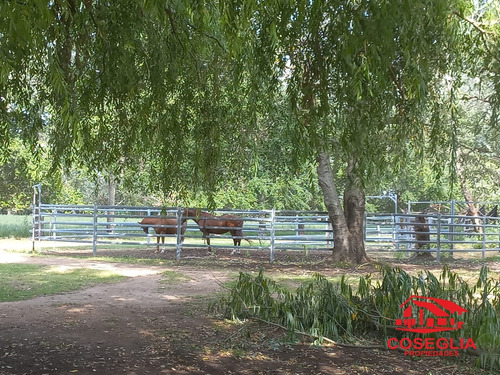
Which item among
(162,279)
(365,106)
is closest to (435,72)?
(365,106)

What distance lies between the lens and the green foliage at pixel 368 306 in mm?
4055

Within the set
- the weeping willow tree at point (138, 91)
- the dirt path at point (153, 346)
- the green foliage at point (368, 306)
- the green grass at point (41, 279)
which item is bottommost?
the dirt path at point (153, 346)

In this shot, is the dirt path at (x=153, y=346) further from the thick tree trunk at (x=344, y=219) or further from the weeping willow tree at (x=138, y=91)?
the thick tree trunk at (x=344, y=219)

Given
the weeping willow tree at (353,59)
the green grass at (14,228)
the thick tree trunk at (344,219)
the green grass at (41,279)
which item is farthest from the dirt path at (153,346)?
the green grass at (14,228)

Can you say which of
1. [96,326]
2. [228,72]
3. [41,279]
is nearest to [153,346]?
[96,326]

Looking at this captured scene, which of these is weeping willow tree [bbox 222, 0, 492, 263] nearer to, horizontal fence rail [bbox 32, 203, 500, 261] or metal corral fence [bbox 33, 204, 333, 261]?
horizontal fence rail [bbox 32, 203, 500, 261]

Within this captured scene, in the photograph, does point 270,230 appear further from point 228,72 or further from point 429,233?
point 228,72

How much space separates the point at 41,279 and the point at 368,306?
5.59 m

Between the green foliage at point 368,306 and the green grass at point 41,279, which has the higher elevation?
the green foliage at point 368,306

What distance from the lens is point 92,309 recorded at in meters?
5.98

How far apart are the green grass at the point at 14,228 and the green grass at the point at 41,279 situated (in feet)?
30.4

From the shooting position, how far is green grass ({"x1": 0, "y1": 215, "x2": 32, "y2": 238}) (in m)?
18.7

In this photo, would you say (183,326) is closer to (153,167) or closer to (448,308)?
(153,167)

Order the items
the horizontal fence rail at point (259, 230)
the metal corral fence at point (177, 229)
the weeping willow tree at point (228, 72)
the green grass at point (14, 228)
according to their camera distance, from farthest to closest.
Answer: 1. the green grass at point (14, 228)
2. the horizontal fence rail at point (259, 230)
3. the metal corral fence at point (177, 229)
4. the weeping willow tree at point (228, 72)
